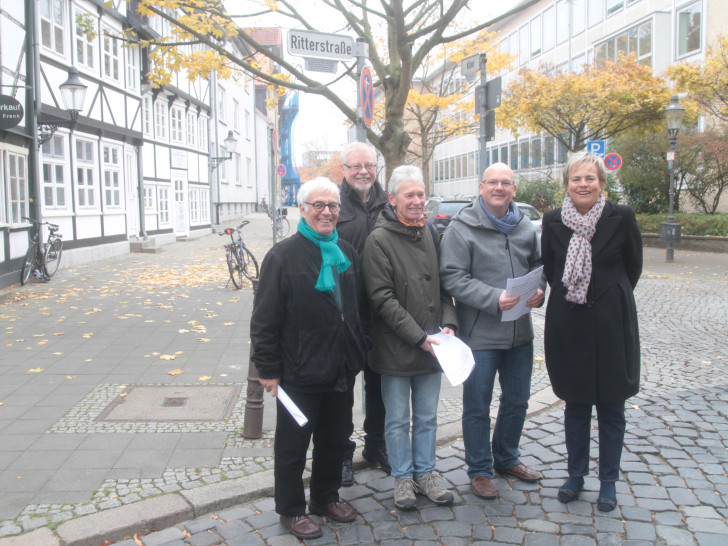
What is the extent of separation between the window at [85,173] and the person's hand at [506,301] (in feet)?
48.0

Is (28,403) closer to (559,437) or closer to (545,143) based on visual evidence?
(559,437)

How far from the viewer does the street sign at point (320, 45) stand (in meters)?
5.61

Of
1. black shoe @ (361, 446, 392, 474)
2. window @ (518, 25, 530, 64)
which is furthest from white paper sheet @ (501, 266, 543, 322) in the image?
window @ (518, 25, 530, 64)

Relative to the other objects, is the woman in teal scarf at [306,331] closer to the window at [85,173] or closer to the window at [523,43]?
the window at [85,173]

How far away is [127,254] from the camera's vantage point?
18.8 metres

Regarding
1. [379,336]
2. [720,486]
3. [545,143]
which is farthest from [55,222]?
[545,143]

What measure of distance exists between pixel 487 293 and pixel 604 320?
630 millimetres

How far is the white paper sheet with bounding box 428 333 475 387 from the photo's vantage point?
3.35m

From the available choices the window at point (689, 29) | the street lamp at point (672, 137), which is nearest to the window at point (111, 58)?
the street lamp at point (672, 137)

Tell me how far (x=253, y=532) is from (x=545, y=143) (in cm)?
3336

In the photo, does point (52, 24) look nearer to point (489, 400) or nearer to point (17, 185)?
point (17, 185)

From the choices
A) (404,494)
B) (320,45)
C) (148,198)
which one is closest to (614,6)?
(148,198)

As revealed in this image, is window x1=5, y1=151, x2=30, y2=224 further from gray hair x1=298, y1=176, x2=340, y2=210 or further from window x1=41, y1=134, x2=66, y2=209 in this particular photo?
gray hair x1=298, y1=176, x2=340, y2=210

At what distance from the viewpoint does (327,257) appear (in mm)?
3275
